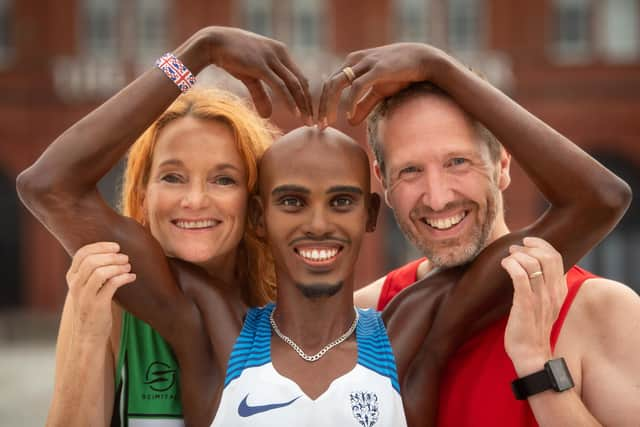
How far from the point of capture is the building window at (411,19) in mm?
19266

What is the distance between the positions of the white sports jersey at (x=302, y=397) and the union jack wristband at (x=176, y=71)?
2.97 ft

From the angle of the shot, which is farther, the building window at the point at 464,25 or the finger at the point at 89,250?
the building window at the point at 464,25

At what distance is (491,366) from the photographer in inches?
114

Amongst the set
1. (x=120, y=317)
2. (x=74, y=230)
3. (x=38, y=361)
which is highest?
(x=38, y=361)

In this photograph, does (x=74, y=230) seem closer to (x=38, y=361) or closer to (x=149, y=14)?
(x=38, y=361)

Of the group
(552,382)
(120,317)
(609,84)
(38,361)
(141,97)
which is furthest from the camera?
(609,84)

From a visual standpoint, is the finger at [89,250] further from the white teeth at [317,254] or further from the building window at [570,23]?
the building window at [570,23]

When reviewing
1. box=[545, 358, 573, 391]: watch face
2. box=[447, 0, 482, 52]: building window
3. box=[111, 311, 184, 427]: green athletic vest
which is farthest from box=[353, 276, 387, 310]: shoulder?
box=[447, 0, 482, 52]: building window

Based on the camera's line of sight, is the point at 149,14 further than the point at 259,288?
Yes

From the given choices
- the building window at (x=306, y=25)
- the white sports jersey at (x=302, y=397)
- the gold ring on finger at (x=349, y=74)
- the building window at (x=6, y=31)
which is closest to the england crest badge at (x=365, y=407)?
the white sports jersey at (x=302, y=397)

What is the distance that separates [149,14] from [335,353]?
17.9m

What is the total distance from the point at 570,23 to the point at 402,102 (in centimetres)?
1768

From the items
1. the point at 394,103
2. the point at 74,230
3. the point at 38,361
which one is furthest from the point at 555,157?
the point at 38,361

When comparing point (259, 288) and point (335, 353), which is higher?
point (259, 288)
